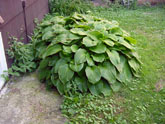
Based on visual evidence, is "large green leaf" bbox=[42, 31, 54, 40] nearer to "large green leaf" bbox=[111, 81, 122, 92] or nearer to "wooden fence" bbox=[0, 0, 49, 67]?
"wooden fence" bbox=[0, 0, 49, 67]

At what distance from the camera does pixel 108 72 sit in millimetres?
2840

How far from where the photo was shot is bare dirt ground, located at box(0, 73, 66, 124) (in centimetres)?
239

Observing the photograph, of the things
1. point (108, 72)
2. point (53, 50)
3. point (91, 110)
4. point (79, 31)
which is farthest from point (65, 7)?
point (91, 110)

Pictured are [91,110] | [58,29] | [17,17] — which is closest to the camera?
[91,110]

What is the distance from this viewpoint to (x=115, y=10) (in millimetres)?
7660

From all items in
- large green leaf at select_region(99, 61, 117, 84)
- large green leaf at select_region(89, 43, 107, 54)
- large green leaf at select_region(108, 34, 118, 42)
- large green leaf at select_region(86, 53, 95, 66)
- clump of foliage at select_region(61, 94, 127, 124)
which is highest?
large green leaf at select_region(108, 34, 118, 42)

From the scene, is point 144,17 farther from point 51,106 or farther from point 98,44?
point 51,106

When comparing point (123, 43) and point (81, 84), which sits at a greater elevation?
point (123, 43)

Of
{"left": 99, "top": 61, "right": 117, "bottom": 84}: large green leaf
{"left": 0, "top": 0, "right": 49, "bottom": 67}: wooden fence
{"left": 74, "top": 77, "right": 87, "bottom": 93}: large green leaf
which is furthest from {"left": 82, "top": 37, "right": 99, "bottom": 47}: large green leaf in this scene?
{"left": 0, "top": 0, "right": 49, "bottom": 67}: wooden fence

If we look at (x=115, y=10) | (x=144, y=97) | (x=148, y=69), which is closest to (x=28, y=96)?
(x=144, y=97)

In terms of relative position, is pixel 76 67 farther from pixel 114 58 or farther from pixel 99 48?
pixel 114 58

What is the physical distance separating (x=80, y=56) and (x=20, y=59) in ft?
3.39

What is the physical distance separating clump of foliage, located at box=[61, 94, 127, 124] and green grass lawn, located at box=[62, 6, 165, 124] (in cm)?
5

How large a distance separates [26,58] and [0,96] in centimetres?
78
